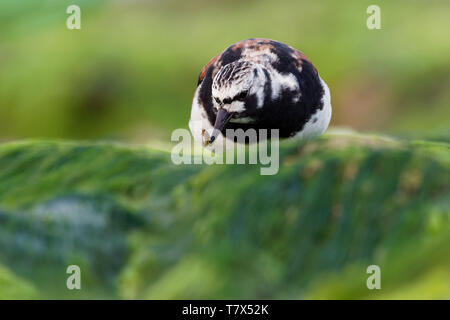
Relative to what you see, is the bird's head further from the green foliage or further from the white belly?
the green foliage

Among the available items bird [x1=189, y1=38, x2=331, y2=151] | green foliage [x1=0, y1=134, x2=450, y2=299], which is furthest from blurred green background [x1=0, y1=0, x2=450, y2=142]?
green foliage [x1=0, y1=134, x2=450, y2=299]

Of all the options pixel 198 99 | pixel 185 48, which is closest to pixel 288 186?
pixel 198 99

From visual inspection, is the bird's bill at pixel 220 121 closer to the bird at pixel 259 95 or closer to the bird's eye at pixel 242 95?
the bird at pixel 259 95

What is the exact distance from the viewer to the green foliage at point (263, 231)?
4.82 ft

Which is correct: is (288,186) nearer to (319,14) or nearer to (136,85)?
(136,85)

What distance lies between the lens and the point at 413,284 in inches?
56.5

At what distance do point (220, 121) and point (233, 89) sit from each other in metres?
0.20

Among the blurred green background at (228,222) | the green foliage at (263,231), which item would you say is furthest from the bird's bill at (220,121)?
the green foliage at (263,231)

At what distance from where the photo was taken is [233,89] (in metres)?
3.71

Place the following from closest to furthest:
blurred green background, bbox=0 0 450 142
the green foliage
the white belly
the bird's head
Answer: the green foliage < the bird's head < the white belly < blurred green background, bbox=0 0 450 142

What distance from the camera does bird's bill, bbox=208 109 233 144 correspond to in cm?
377

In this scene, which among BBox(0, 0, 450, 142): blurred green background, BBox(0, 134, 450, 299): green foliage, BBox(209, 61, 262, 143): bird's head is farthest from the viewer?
BBox(0, 0, 450, 142): blurred green background

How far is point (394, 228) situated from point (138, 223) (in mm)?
635

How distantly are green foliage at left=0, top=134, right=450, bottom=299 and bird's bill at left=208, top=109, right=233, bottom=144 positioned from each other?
1875 millimetres
